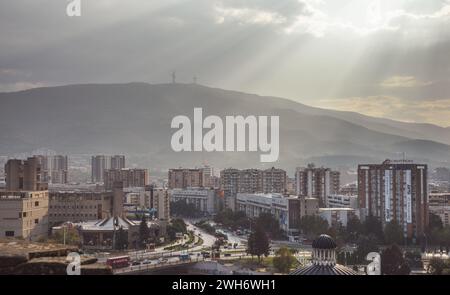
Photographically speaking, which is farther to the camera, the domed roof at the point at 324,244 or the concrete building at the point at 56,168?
the concrete building at the point at 56,168

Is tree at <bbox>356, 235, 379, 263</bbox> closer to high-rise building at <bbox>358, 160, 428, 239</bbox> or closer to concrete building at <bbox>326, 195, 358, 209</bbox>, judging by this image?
high-rise building at <bbox>358, 160, 428, 239</bbox>

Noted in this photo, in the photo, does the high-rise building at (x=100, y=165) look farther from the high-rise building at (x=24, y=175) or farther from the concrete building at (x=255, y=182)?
the high-rise building at (x=24, y=175)

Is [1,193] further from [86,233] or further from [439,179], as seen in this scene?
[439,179]

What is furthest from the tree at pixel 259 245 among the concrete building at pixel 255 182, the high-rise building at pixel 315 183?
the concrete building at pixel 255 182

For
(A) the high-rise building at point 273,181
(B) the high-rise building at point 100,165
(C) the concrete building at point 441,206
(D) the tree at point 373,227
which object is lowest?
(D) the tree at point 373,227

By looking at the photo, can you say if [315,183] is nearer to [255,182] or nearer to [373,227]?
[255,182]

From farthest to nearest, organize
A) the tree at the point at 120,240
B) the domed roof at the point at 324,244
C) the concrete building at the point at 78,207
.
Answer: the concrete building at the point at 78,207 < the tree at the point at 120,240 < the domed roof at the point at 324,244
